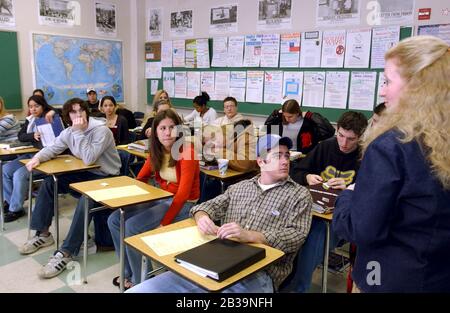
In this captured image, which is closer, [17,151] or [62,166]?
[62,166]

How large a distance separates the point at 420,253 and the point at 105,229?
2.67 m

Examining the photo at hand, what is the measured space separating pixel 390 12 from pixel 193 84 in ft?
10.4

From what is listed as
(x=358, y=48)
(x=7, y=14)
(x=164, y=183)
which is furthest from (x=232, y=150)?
(x=7, y=14)

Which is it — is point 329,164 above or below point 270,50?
below

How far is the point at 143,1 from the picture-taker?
664 centimetres

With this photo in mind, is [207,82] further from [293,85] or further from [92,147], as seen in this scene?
[92,147]

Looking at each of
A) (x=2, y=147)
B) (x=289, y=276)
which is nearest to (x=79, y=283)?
(x=289, y=276)

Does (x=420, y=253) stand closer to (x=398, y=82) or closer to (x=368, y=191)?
(x=368, y=191)

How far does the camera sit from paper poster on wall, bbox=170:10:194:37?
19.6ft

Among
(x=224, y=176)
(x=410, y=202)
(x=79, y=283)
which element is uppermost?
(x=410, y=202)

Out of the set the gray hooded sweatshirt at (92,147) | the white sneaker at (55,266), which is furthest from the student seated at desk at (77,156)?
the white sneaker at (55,266)

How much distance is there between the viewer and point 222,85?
5.70m

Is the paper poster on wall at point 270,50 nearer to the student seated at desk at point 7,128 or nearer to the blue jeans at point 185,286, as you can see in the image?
the student seated at desk at point 7,128
